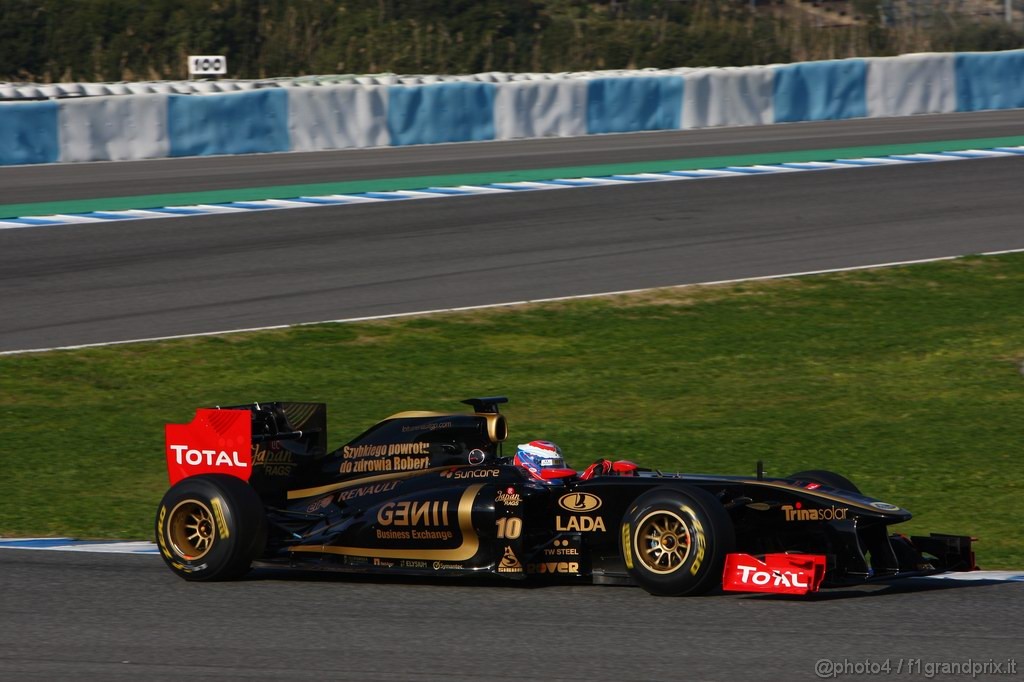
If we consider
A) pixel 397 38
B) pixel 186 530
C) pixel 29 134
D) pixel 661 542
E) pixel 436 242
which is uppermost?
pixel 397 38

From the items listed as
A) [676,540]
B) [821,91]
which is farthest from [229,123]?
[676,540]

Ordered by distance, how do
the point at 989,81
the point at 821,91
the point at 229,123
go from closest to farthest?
the point at 229,123 → the point at 821,91 → the point at 989,81

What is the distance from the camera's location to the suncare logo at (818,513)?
6059 millimetres

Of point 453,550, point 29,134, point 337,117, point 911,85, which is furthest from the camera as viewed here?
point 911,85

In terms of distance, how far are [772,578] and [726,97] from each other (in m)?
21.2

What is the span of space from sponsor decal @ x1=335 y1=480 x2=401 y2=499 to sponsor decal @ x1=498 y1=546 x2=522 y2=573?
672mm

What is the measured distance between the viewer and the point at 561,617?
5.81 metres

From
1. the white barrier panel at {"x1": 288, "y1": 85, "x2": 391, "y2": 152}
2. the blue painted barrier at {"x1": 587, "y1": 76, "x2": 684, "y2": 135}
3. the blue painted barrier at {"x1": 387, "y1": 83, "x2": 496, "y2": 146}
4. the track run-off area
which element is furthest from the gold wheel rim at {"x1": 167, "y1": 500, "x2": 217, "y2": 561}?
the blue painted barrier at {"x1": 587, "y1": 76, "x2": 684, "y2": 135}

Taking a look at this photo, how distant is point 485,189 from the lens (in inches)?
760

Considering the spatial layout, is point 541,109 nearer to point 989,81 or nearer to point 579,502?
point 989,81

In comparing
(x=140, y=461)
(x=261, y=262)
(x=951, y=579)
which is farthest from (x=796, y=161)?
(x=951, y=579)

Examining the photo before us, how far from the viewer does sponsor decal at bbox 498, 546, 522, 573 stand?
248 inches

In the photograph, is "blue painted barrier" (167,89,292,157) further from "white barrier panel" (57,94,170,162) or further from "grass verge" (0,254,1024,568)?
Result: "grass verge" (0,254,1024,568)

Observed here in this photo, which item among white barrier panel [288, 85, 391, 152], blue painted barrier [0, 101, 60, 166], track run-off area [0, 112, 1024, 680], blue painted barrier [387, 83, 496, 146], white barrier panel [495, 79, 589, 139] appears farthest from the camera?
white barrier panel [495, 79, 589, 139]
